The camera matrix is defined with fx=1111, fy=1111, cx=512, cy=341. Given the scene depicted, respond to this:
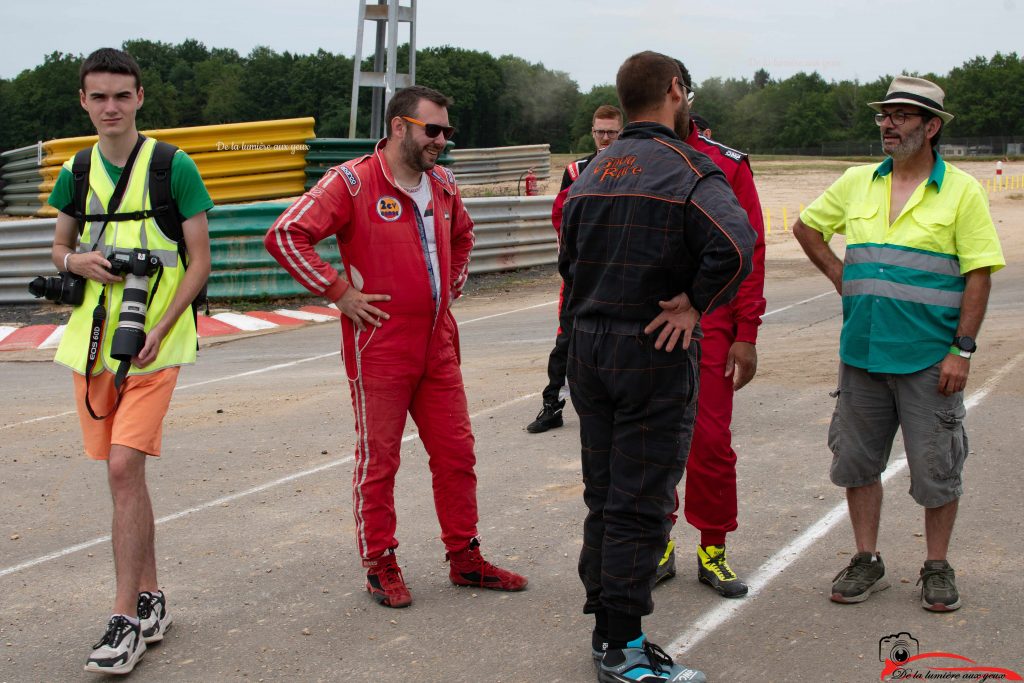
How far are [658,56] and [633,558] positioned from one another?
1.71 m

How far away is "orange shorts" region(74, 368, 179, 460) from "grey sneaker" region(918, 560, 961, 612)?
3053 millimetres

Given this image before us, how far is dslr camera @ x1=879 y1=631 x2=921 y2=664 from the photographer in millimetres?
3996

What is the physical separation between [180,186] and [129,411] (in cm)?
88

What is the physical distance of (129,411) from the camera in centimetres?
417

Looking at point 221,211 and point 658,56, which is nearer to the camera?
point 658,56

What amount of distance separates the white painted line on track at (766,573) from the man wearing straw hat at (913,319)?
353 mm

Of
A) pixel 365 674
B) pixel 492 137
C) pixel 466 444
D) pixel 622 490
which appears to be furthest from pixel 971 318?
pixel 492 137

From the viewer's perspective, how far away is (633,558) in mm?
3748

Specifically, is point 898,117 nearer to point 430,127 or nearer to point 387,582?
point 430,127

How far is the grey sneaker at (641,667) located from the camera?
3771mm

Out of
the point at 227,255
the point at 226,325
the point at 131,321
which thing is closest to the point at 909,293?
the point at 131,321

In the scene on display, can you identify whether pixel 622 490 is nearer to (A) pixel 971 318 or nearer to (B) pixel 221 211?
(A) pixel 971 318

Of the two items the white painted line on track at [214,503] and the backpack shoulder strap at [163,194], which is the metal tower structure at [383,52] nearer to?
the white painted line on track at [214,503]

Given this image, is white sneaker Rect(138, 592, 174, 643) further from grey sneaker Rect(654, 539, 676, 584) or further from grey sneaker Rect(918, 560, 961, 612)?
grey sneaker Rect(918, 560, 961, 612)
